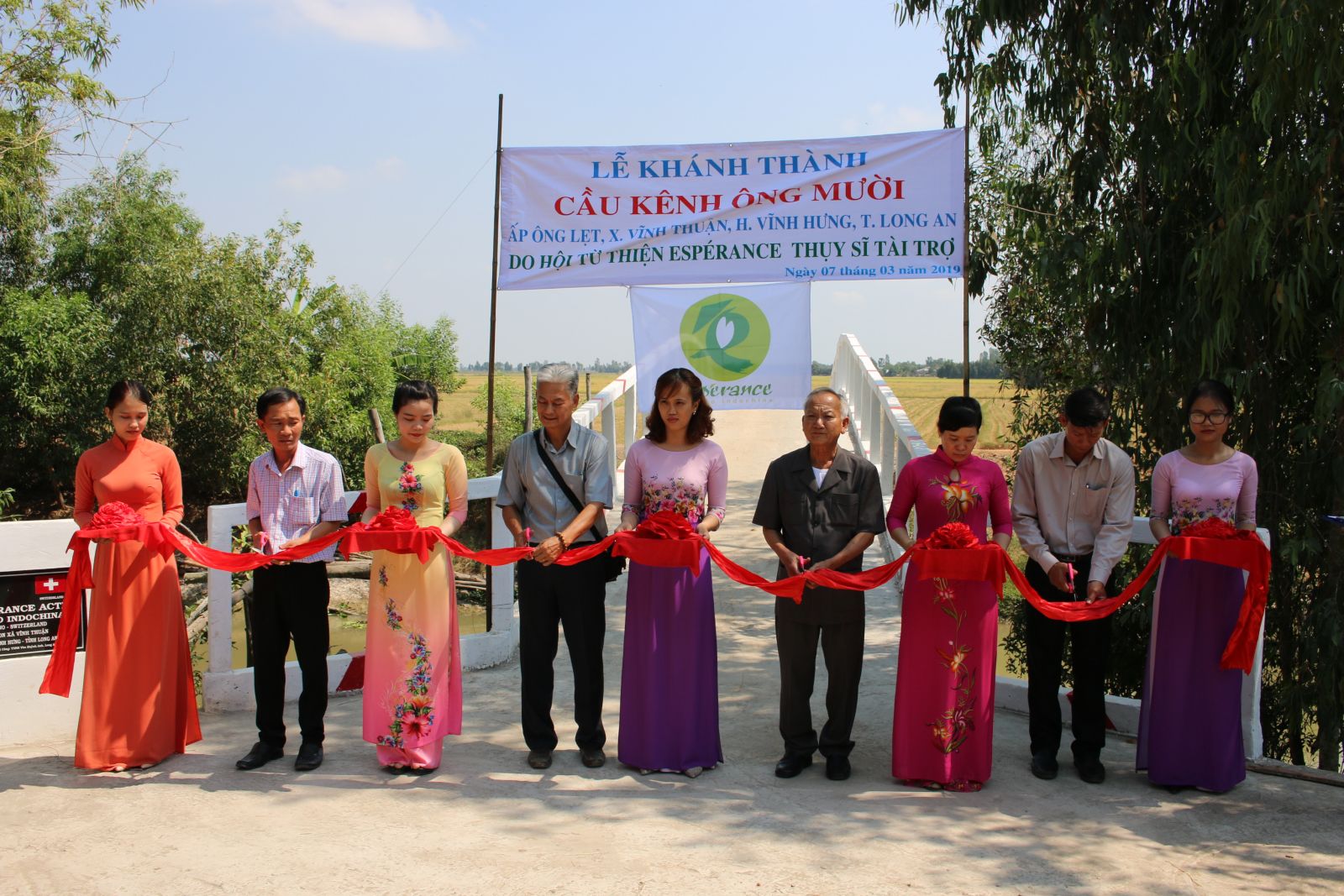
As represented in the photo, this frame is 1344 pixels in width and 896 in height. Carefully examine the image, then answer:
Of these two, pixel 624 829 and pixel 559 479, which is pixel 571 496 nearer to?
pixel 559 479

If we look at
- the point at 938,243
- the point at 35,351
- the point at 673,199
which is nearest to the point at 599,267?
the point at 673,199

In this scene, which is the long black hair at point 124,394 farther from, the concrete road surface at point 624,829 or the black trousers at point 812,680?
the black trousers at point 812,680

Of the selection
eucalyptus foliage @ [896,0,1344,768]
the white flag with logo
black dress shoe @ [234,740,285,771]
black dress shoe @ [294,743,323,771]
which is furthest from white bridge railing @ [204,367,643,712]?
eucalyptus foliage @ [896,0,1344,768]

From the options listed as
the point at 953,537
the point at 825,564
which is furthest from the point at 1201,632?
the point at 825,564

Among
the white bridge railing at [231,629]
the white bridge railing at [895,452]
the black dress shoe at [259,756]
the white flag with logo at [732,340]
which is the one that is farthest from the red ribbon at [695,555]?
the white flag with logo at [732,340]

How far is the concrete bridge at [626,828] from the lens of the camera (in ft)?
11.8

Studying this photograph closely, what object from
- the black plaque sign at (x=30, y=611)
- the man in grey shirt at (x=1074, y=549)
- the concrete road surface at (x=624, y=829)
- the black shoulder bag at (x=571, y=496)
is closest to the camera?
the concrete road surface at (x=624, y=829)

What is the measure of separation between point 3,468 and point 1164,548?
23.1 metres

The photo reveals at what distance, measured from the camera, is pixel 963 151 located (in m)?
6.71

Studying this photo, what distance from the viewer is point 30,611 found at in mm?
5035

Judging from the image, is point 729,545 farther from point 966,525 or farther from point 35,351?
point 35,351

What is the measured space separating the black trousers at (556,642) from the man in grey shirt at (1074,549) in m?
1.74

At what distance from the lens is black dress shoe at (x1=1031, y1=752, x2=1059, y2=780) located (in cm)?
451

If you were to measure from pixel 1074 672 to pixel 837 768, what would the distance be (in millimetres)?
1047
